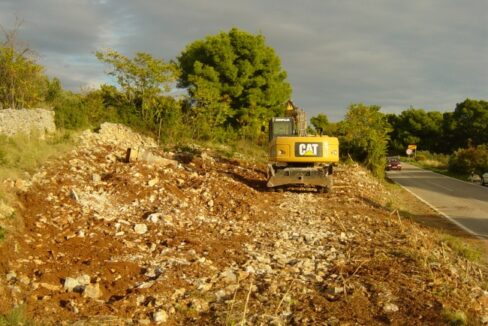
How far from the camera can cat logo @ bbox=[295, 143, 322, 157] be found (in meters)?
14.9

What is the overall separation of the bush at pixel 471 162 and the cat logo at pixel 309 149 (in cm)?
3191

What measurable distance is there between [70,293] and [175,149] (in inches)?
627

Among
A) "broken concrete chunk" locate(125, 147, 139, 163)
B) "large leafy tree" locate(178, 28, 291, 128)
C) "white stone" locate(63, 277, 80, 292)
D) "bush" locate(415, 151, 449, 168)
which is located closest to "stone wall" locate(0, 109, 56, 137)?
"broken concrete chunk" locate(125, 147, 139, 163)

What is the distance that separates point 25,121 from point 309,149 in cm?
891

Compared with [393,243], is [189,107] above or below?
above

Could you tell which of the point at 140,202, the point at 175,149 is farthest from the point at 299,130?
the point at 140,202

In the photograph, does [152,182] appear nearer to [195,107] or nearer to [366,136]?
[195,107]

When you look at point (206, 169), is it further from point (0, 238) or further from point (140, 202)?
point (0, 238)

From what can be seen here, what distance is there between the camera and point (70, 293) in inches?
232

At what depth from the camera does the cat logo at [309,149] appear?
588 inches

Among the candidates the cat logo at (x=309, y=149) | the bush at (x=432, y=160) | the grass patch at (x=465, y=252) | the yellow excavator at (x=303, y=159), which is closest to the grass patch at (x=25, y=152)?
the yellow excavator at (x=303, y=159)

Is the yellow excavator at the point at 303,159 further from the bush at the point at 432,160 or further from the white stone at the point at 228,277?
the bush at the point at 432,160

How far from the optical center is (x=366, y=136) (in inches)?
1302

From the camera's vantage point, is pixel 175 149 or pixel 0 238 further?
pixel 175 149
